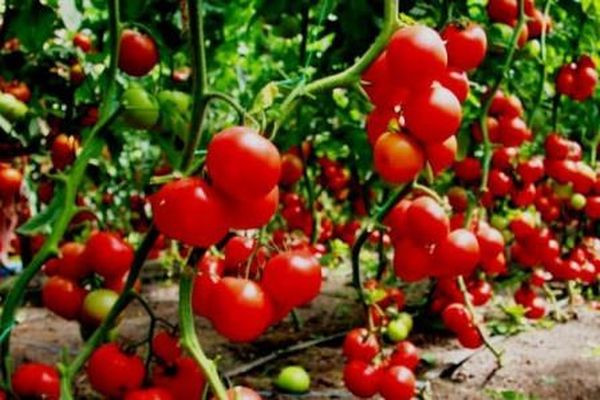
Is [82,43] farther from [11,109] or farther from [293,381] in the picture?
[293,381]

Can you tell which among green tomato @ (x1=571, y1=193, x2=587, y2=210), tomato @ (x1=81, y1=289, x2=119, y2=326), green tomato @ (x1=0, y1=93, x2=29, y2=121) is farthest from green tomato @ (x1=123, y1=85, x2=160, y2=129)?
green tomato @ (x1=571, y1=193, x2=587, y2=210)

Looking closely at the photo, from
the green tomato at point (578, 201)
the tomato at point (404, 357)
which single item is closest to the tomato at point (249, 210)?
the tomato at point (404, 357)

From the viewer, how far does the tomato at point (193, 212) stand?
0.73 meters

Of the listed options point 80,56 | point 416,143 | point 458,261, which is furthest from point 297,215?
point 416,143

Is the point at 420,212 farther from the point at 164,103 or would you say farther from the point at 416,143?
the point at 164,103

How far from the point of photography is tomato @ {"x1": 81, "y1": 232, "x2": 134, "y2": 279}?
1265 mm

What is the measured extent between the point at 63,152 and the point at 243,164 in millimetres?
1184

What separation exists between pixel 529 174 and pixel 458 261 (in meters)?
1.06

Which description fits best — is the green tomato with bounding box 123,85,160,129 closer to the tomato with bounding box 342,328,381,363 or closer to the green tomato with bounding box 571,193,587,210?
the tomato with bounding box 342,328,381,363

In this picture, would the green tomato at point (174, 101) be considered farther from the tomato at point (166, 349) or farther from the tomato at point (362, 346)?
the tomato at point (362, 346)

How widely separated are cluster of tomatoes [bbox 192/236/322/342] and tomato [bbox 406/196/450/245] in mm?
295

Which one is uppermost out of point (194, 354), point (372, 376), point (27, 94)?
point (194, 354)

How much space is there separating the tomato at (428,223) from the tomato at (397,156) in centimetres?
26

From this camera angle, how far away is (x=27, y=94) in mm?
2168
